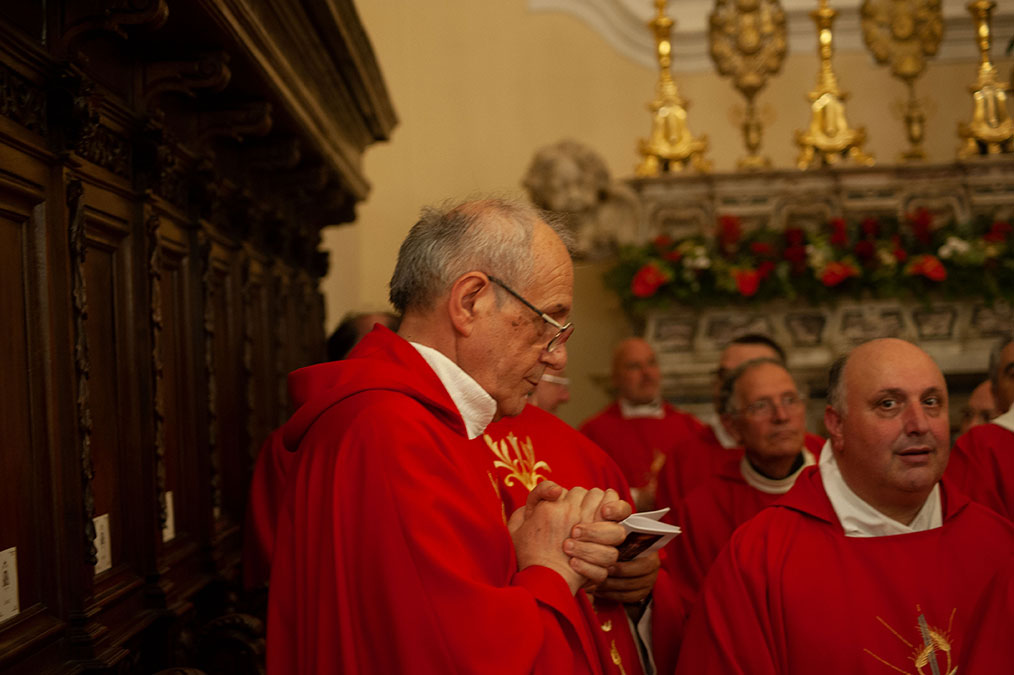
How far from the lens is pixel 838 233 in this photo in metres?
8.14

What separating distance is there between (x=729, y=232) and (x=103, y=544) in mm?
6061

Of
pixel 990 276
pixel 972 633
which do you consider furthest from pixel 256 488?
pixel 990 276

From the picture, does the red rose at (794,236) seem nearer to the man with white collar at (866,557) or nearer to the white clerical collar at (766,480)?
the white clerical collar at (766,480)

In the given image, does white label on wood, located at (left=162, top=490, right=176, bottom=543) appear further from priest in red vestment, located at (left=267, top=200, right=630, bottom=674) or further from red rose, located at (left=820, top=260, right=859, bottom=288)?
red rose, located at (left=820, top=260, right=859, bottom=288)

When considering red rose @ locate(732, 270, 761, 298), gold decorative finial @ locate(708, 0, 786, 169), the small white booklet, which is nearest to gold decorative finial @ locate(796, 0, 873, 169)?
gold decorative finial @ locate(708, 0, 786, 169)

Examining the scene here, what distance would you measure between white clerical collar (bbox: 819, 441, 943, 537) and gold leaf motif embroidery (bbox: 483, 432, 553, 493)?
88 centimetres

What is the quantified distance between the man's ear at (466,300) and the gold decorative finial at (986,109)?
6541 mm

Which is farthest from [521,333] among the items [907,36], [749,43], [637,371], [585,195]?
[907,36]

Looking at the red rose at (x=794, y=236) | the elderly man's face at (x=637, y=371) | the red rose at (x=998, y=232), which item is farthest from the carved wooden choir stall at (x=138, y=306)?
the red rose at (x=998, y=232)

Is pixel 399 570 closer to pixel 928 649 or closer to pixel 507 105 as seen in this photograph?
pixel 928 649

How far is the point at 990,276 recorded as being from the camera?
796 cm

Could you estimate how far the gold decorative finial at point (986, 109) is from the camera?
773cm

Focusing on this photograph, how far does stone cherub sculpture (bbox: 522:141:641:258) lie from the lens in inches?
393

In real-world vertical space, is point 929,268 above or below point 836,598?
above
